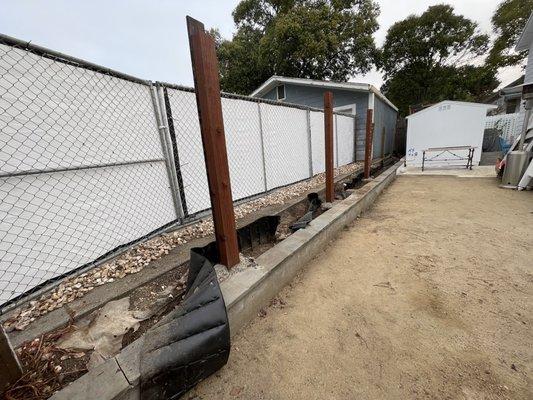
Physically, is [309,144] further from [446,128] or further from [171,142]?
[446,128]

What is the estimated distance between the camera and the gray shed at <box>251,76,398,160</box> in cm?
914

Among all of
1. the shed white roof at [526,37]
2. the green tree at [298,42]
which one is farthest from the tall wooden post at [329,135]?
the green tree at [298,42]

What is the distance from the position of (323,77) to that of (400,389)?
57.6 feet

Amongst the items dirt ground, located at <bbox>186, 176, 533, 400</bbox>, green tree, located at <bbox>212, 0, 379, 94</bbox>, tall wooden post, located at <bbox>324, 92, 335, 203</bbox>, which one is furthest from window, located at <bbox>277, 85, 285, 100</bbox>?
dirt ground, located at <bbox>186, 176, 533, 400</bbox>

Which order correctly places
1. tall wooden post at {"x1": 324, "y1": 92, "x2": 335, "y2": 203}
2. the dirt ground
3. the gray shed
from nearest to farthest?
the dirt ground, tall wooden post at {"x1": 324, "y1": 92, "x2": 335, "y2": 203}, the gray shed

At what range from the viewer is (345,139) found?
8.61 meters

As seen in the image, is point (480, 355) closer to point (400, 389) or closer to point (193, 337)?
point (400, 389)

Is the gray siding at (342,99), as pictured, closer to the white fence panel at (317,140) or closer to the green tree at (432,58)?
the white fence panel at (317,140)

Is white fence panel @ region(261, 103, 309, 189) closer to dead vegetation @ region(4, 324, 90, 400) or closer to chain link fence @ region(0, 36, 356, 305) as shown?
chain link fence @ region(0, 36, 356, 305)

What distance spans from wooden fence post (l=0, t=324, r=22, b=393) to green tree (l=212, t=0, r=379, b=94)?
14748 millimetres

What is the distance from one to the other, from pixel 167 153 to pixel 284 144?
3030 mm

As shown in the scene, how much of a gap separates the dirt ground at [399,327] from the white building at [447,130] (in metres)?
6.25

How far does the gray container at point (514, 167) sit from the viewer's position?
198 inches

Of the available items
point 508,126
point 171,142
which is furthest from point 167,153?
point 508,126
